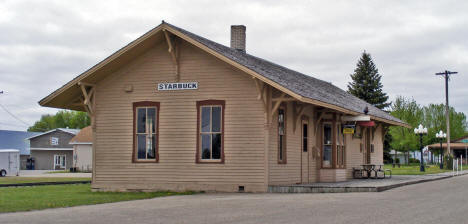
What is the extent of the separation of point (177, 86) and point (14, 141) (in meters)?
51.8

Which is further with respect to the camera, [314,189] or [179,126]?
[179,126]

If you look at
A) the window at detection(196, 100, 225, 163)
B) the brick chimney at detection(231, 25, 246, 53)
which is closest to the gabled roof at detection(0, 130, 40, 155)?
the brick chimney at detection(231, 25, 246, 53)

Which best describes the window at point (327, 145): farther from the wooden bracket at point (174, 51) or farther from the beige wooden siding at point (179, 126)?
the wooden bracket at point (174, 51)

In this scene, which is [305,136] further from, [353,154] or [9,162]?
[9,162]

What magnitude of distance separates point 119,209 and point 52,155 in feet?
192

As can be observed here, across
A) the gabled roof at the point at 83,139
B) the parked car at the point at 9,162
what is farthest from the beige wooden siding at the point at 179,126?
the gabled roof at the point at 83,139

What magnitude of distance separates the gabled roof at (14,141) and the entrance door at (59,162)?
3.36 m

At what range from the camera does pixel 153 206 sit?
543 inches

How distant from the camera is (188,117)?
19266mm

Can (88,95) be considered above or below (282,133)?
above

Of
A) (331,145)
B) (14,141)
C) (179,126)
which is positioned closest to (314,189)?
(331,145)

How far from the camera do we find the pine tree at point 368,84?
196 ft

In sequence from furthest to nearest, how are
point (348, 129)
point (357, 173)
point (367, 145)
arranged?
point (367, 145)
point (357, 173)
point (348, 129)

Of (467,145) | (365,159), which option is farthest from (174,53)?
(467,145)
